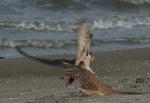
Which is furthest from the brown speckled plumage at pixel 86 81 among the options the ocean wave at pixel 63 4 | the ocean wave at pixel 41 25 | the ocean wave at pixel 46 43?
the ocean wave at pixel 63 4

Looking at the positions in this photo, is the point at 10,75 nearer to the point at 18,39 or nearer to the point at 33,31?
the point at 18,39

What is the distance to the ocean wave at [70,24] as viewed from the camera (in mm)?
14953

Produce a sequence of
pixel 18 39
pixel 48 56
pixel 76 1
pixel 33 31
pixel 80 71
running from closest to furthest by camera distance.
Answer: pixel 80 71 → pixel 48 56 → pixel 18 39 → pixel 33 31 → pixel 76 1

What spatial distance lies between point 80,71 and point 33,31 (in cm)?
788

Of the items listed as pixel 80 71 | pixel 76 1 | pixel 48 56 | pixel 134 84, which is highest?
pixel 80 71

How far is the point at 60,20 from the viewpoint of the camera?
16078 millimetres

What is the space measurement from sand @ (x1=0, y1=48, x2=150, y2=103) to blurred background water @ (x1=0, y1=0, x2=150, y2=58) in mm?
898

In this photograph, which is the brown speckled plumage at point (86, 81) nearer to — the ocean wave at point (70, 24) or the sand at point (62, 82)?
the sand at point (62, 82)

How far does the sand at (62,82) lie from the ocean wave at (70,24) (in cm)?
260

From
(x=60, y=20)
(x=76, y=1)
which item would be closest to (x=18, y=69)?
(x=60, y=20)

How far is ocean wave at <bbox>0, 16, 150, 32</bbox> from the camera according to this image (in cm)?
1495

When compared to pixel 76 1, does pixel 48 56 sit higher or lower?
higher

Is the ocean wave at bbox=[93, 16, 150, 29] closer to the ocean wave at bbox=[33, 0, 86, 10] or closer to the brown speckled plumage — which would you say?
the ocean wave at bbox=[33, 0, 86, 10]

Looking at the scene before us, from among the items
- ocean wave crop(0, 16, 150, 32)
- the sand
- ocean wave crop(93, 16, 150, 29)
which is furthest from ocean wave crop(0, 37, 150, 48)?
ocean wave crop(93, 16, 150, 29)
